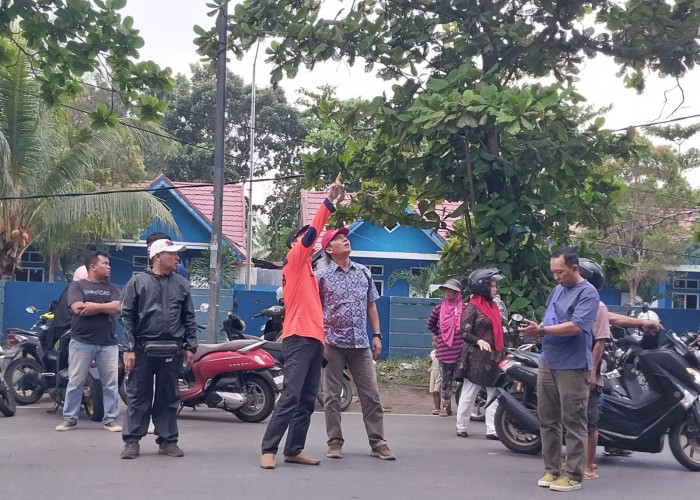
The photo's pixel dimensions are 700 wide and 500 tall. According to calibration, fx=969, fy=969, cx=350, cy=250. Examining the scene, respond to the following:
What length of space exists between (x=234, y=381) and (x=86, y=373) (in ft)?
5.43

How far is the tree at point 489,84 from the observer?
12609 mm

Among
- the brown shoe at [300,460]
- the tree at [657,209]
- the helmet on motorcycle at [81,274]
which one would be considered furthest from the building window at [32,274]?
the brown shoe at [300,460]

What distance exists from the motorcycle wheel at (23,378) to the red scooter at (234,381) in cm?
194

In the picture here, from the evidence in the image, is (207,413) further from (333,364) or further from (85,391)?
(333,364)

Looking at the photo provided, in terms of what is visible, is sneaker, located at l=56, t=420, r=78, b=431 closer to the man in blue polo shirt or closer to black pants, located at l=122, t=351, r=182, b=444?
black pants, located at l=122, t=351, r=182, b=444

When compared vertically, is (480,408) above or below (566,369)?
below

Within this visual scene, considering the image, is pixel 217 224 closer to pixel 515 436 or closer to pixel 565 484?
pixel 515 436

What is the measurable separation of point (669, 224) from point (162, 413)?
2470 cm

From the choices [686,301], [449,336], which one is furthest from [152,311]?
[686,301]

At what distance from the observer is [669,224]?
29750mm

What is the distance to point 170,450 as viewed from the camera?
26.1 feet

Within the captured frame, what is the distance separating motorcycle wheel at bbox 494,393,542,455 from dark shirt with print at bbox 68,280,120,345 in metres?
3.92

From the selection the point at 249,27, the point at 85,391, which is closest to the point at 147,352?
the point at 85,391

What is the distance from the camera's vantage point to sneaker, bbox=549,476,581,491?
695 centimetres
